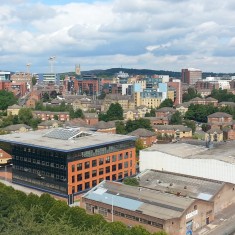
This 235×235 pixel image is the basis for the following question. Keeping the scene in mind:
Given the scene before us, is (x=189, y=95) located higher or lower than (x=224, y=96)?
lower

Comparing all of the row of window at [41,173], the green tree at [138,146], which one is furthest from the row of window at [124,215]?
the green tree at [138,146]

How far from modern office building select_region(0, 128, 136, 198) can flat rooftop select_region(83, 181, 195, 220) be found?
2.87m

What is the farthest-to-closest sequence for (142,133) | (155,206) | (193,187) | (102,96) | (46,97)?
1. (102,96)
2. (46,97)
3. (142,133)
4. (193,187)
5. (155,206)

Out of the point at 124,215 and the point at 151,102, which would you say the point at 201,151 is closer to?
the point at 124,215

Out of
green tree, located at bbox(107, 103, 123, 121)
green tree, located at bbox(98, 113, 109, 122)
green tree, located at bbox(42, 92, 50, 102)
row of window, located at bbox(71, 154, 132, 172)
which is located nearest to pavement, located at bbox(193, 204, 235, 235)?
row of window, located at bbox(71, 154, 132, 172)

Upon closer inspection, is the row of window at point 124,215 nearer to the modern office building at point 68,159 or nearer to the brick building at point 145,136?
the modern office building at point 68,159

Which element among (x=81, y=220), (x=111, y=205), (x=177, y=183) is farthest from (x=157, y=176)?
(x=81, y=220)

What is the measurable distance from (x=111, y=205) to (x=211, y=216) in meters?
8.62

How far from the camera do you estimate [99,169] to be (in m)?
41.8

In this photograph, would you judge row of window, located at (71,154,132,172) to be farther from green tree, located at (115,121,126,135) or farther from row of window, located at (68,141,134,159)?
green tree, located at (115,121,126,135)

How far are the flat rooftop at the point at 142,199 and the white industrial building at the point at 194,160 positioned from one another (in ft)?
27.0

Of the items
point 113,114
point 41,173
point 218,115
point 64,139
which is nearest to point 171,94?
point 113,114

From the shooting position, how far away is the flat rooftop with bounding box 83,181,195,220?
3212 centimetres

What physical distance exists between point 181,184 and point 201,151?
357 inches
